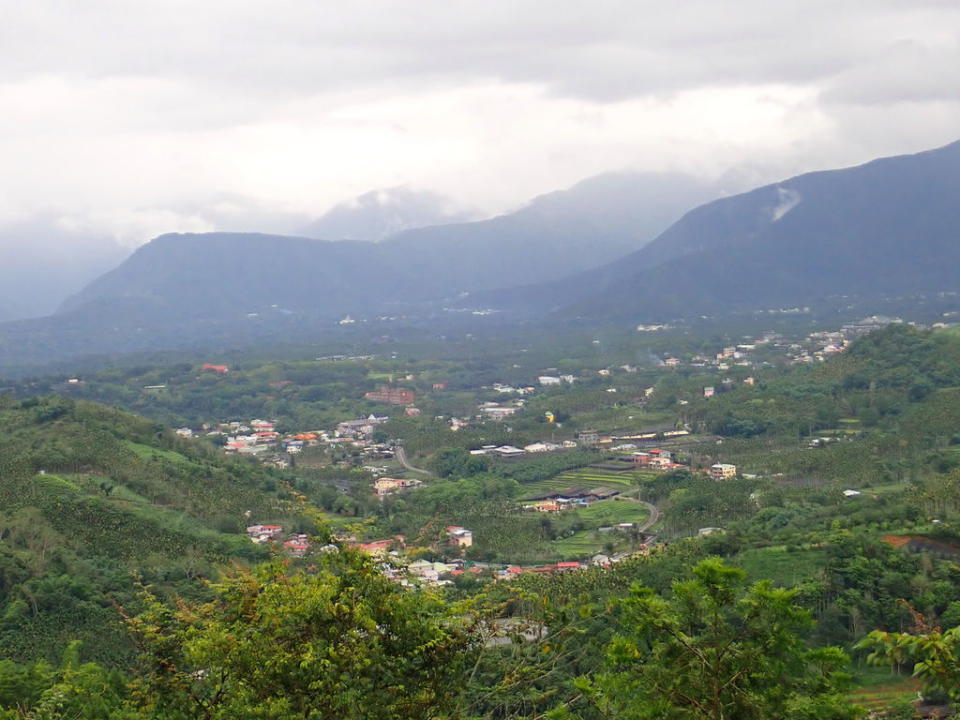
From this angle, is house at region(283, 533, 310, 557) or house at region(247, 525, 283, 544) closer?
house at region(283, 533, 310, 557)

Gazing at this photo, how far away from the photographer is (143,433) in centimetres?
4181

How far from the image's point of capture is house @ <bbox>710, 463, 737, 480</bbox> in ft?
133

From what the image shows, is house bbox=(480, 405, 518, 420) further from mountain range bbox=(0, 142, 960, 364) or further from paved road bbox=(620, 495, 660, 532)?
mountain range bbox=(0, 142, 960, 364)

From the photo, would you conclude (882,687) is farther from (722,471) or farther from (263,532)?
(722,471)

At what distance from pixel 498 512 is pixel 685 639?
2954cm

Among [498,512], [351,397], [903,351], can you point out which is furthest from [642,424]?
[351,397]

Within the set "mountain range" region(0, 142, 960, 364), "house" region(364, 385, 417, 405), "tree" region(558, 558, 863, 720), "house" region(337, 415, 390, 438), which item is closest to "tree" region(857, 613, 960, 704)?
"tree" region(558, 558, 863, 720)

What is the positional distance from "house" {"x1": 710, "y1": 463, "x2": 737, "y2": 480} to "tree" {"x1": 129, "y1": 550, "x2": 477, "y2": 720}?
110 ft

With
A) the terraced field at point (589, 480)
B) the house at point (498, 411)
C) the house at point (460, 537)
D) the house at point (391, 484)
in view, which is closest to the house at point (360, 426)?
the house at point (498, 411)

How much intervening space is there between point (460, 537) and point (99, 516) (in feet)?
37.1

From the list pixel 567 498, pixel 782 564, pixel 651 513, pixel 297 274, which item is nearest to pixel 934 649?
pixel 782 564

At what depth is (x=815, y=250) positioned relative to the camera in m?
136

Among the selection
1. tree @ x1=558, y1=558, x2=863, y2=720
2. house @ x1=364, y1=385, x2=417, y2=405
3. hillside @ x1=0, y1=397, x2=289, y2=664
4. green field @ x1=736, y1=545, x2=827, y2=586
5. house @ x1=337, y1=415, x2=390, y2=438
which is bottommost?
house @ x1=337, y1=415, x2=390, y2=438

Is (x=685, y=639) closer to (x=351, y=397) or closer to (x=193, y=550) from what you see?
(x=193, y=550)
